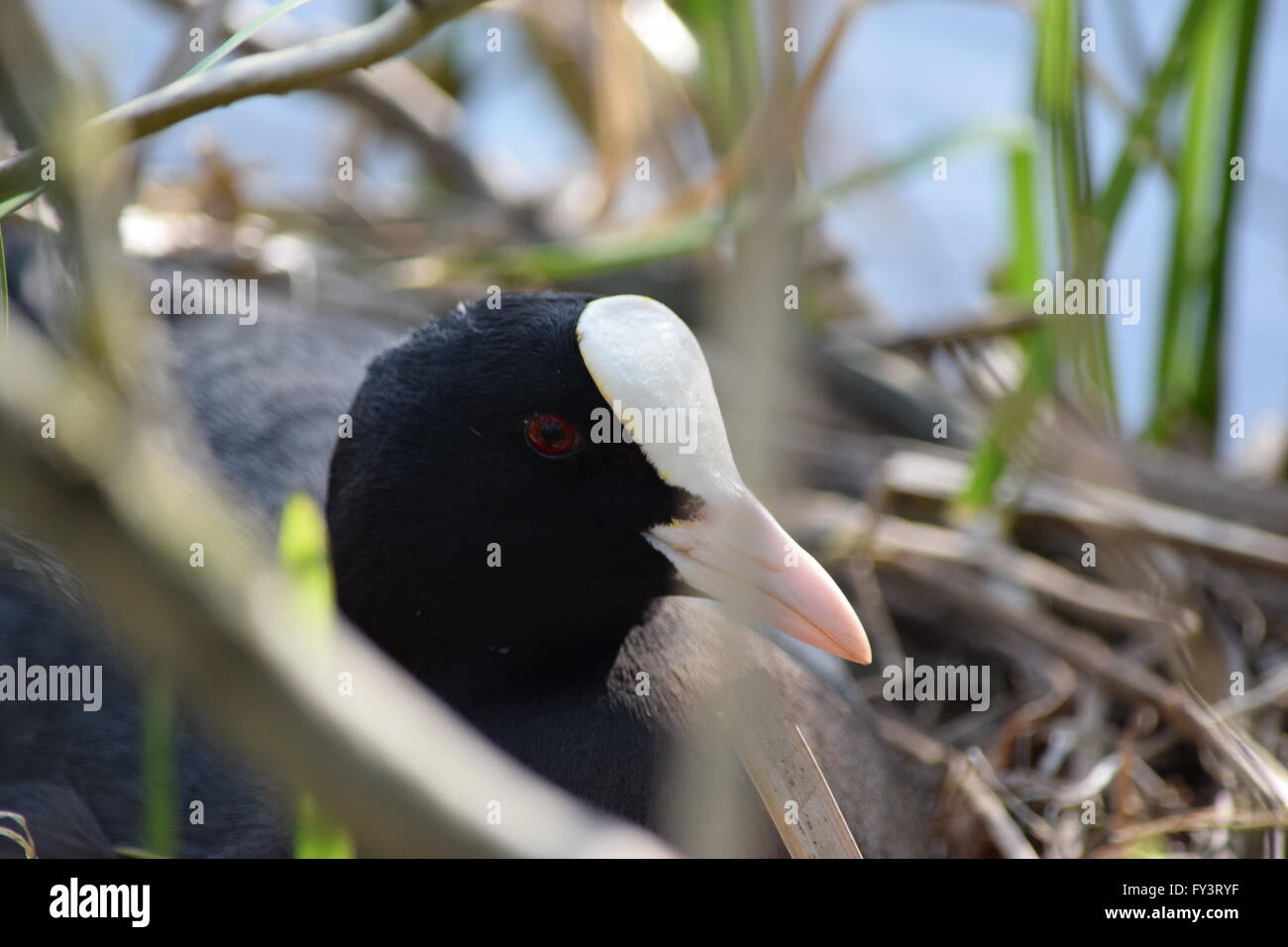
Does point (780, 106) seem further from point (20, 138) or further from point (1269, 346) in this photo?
point (1269, 346)

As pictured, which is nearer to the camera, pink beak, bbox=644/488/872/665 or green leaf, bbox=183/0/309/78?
green leaf, bbox=183/0/309/78

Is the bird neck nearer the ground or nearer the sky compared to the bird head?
nearer the ground

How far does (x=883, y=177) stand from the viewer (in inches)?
88.5

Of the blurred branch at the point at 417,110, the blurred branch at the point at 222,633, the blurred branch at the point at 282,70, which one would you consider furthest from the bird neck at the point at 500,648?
the blurred branch at the point at 417,110

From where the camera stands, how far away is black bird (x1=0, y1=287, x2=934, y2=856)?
1.30 m

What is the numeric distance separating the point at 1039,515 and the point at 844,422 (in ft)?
1.48

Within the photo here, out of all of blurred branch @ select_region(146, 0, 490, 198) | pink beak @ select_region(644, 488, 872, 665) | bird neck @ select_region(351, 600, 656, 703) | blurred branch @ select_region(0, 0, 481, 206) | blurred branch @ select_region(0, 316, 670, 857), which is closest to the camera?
blurred branch @ select_region(0, 316, 670, 857)

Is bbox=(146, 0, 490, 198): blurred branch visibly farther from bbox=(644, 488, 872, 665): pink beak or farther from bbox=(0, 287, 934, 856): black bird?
bbox=(644, 488, 872, 665): pink beak

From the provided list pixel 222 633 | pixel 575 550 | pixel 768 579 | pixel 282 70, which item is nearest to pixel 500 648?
pixel 575 550

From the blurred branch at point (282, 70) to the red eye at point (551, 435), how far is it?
0.37 meters

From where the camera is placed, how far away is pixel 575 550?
138 centimetres

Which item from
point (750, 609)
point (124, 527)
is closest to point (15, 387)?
point (124, 527)

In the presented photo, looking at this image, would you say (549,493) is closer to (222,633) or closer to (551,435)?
(551,435)

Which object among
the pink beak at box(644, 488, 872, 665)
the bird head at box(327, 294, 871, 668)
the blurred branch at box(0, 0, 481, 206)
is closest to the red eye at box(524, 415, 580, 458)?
the bird head at box(327, 294, 871, 668)
